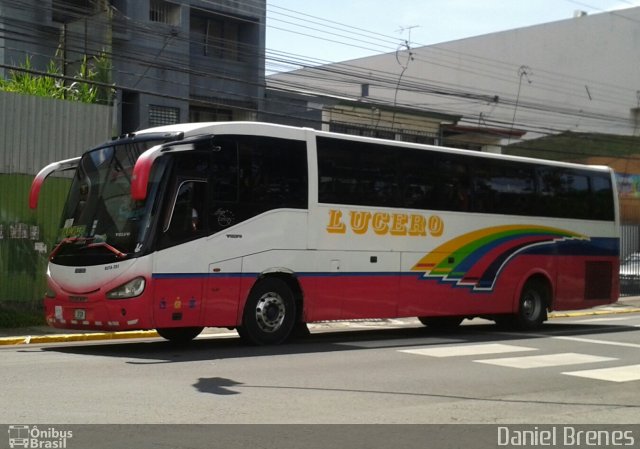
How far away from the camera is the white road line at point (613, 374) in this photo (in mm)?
10989

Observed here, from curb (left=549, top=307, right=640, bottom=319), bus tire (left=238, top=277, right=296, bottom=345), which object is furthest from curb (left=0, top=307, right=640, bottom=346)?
curb (left=549, top=307, right=640, bottom=319)

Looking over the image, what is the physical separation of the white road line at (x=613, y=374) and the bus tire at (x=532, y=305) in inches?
244

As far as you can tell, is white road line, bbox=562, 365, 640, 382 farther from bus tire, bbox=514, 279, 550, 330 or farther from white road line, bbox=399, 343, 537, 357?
bus tire, bbox=514, 279, 550, 330

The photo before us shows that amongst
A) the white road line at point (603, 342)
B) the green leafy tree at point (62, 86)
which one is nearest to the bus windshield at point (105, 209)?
the green leafy tree at point (62, 86)

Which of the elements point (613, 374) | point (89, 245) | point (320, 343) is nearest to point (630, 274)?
point (320, 343)

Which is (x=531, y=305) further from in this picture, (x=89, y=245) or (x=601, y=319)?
(x=89, y=245)

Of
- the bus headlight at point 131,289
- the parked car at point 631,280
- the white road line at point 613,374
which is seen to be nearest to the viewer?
the white road line at point 613,374

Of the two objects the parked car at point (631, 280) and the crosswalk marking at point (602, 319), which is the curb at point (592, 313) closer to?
the crosswalk marking at point (602, 319)

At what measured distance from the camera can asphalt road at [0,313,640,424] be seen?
8.05m

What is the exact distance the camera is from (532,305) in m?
18.6

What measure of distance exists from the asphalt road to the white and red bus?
2.66 ft

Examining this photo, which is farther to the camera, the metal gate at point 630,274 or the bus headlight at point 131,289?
the metal gate at point 630,274

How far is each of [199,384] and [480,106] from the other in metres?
42.8
